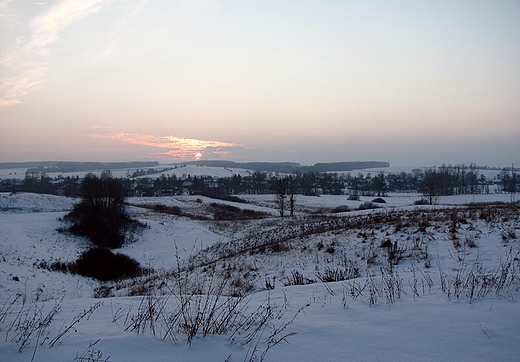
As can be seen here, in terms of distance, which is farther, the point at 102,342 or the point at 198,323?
the point at 198,323

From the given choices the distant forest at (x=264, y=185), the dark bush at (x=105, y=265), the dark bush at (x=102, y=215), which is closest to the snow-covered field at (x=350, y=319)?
the dark bush at (x=105, y=265)

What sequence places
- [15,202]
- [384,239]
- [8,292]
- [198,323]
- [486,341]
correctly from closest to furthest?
1. [486,341]
2. [198,323]
3. [384,239]
4. [8,292]
5. [15,202]

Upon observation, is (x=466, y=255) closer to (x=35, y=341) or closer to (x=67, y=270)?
(x=35, y=341)

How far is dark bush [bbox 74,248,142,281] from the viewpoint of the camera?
18141 millimetres

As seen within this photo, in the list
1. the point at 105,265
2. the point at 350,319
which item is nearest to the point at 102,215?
the point at 105,265

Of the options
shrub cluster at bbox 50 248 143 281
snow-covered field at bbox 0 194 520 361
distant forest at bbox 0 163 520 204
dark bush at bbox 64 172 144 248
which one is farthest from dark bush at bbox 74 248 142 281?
distant forest at bbox 0 163 520 204

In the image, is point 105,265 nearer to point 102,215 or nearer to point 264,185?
point 102,215

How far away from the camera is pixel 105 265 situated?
19.8 m

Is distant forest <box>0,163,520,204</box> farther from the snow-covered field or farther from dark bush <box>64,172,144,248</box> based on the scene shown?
the snow-covered field

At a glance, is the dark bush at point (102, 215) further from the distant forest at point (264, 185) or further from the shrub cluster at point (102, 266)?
the distant forest at point (264, 185)

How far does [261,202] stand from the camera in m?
71.9

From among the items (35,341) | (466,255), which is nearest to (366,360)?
(35,341)

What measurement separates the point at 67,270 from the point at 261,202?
2188 inches

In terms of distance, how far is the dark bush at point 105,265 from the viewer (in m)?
18.1
